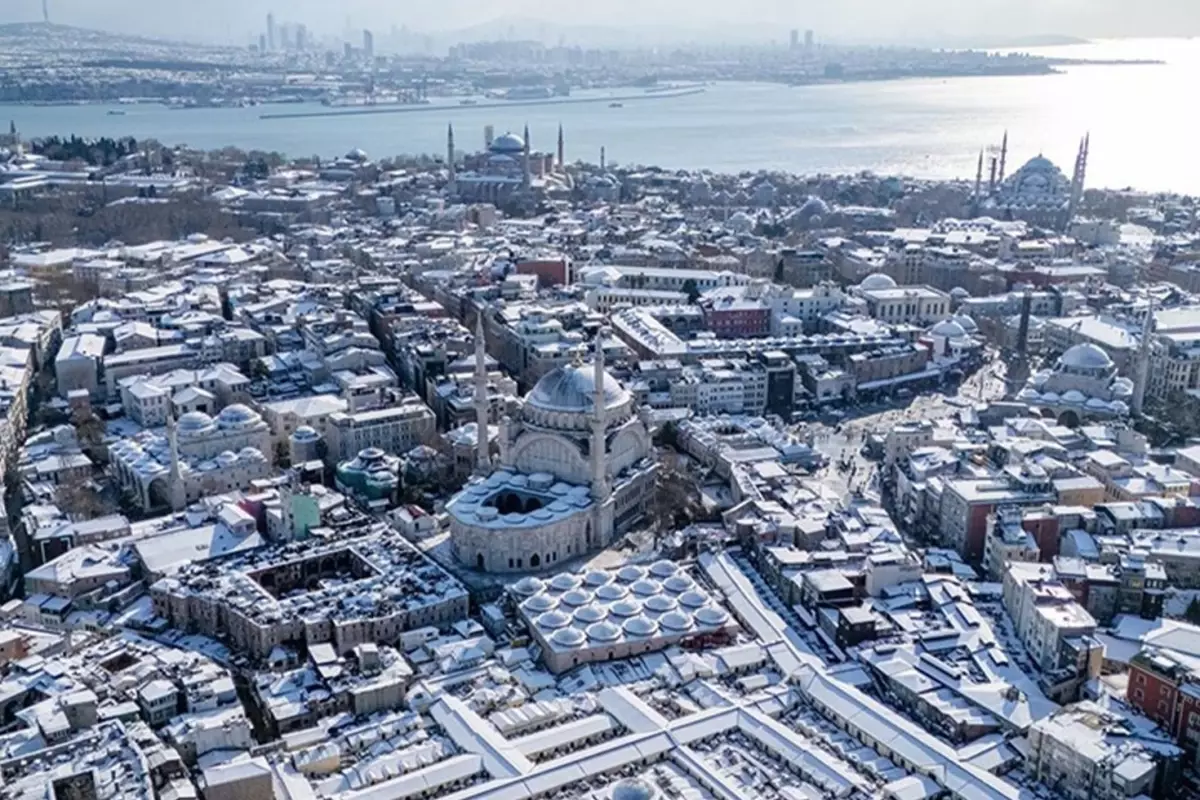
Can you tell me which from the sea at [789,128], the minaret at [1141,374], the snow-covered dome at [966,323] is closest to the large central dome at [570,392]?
the minaret at [1141,374]

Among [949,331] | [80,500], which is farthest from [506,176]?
[80,500]

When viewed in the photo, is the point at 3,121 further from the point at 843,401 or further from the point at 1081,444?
the point at 1081,444

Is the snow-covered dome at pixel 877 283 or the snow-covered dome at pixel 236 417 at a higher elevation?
the snow-covered dome at pixel 877 283

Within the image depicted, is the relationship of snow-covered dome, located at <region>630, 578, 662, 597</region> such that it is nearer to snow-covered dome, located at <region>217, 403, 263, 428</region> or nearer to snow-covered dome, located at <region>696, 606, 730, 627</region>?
snow-covered dome, located at <region>696, 606, 730, 627</region>

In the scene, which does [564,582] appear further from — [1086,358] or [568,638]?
[1086,358]

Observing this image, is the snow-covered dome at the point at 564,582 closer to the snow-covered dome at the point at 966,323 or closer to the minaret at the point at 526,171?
the snow-covered dome at the point at 966,323

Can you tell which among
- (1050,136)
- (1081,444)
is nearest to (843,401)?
(1081,444)
